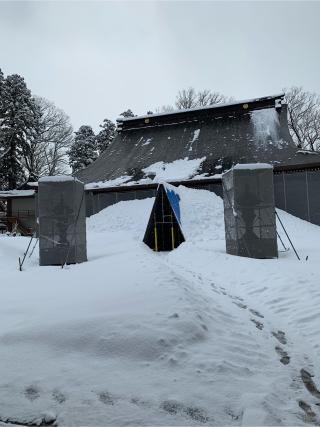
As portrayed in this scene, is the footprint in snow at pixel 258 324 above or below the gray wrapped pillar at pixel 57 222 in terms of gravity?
below

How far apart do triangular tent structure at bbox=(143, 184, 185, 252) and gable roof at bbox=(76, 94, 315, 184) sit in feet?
17.8

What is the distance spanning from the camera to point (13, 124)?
34406 mm

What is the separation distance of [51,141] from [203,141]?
74.1 ft

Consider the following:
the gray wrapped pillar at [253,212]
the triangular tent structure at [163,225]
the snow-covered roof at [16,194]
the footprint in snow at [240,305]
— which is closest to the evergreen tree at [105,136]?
the snow-covered roof at [16,194]

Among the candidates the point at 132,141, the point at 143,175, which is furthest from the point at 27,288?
the point at 132,141

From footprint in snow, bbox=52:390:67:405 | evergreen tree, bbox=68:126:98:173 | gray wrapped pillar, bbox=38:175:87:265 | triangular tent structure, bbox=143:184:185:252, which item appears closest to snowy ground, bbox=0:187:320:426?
footprint in snow, bbox=52:390:67:405

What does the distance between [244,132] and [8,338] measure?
24.1 meters

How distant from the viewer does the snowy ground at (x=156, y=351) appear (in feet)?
9.18

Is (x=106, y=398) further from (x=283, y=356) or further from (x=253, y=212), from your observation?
(x=253, y=212)

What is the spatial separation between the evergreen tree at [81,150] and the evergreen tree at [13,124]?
5.30 m

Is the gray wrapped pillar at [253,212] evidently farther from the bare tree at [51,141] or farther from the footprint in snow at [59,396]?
the bare tree at [51,141]

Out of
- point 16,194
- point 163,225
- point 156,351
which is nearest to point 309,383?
point 156,351

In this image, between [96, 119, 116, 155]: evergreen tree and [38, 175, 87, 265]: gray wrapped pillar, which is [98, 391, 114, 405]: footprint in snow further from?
[96, 119, 116, 155]: evergreen tree

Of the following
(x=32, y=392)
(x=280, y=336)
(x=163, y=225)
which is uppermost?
(x=163, y=225)
